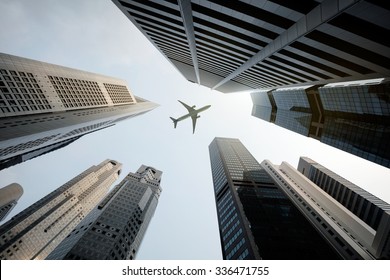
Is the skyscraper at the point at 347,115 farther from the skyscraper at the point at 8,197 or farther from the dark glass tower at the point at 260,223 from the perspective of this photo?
the skyscraper at the point at 8,197

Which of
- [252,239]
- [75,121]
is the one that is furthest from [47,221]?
[252,239]

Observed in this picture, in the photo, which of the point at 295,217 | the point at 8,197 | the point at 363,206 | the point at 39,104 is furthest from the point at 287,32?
the point at 8,197

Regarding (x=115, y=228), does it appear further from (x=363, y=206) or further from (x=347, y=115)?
(x=363, y=206)

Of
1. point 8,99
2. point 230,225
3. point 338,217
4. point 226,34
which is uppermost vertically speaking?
point 226,34

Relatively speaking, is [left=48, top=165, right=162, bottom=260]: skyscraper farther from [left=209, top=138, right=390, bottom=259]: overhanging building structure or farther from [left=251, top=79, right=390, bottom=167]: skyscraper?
[left=251, top=79, right=390, bottom=167]: skyscraper

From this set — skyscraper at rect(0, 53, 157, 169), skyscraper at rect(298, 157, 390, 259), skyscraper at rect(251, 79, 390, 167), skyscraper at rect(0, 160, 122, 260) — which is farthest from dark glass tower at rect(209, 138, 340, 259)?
skyscraper at rect(0, 160, 122, 260)

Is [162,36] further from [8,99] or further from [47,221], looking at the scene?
[47,221]

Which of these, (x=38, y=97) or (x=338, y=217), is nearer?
(x=38, y=97)
